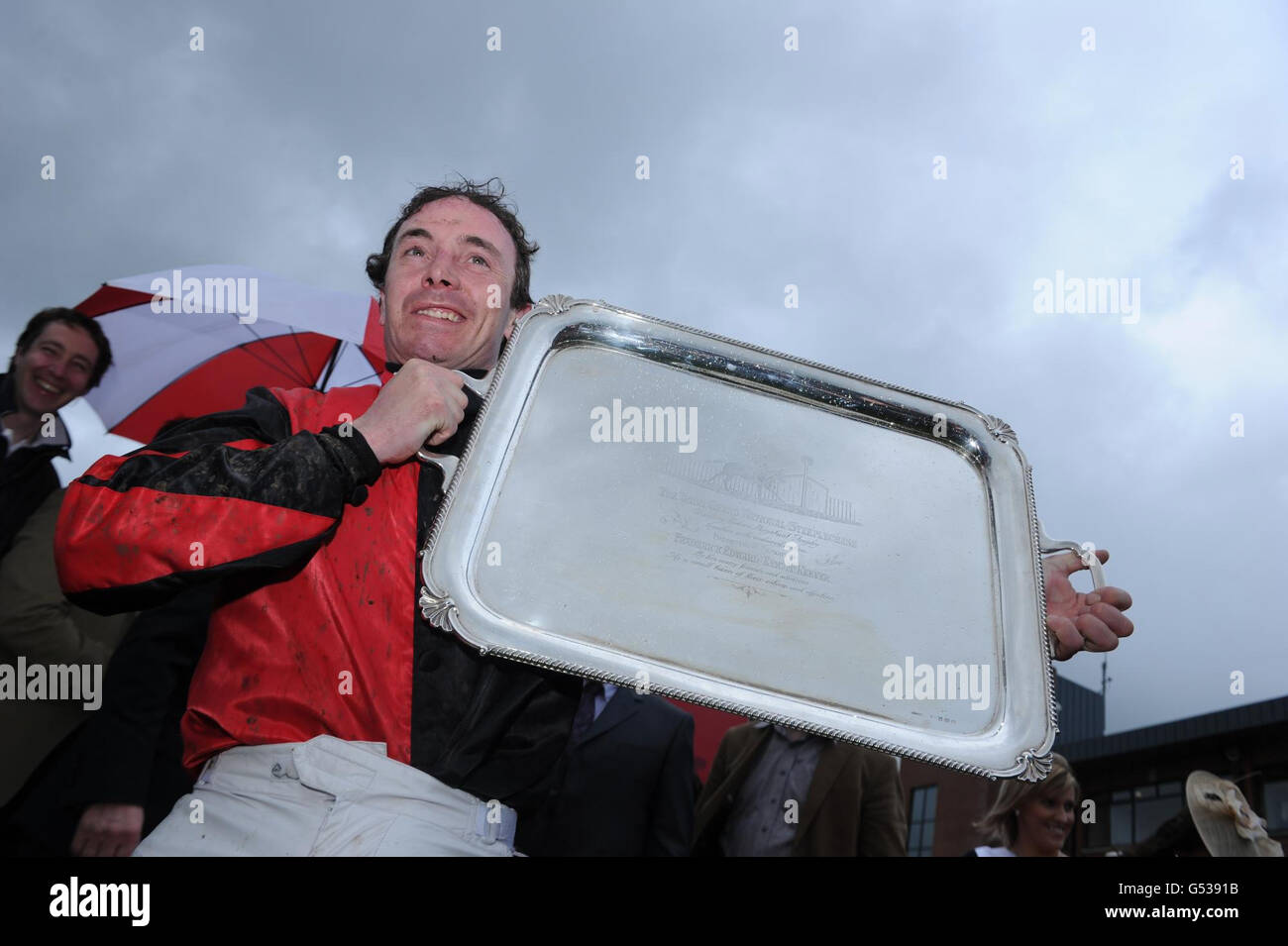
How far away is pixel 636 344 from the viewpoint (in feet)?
7.52

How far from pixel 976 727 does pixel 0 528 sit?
3679 mm

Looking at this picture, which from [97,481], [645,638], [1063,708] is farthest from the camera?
[1063,708]

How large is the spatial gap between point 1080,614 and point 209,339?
17.4 feet

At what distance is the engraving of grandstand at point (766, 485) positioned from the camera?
84.5 inches

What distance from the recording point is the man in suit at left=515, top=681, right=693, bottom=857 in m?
4.70
